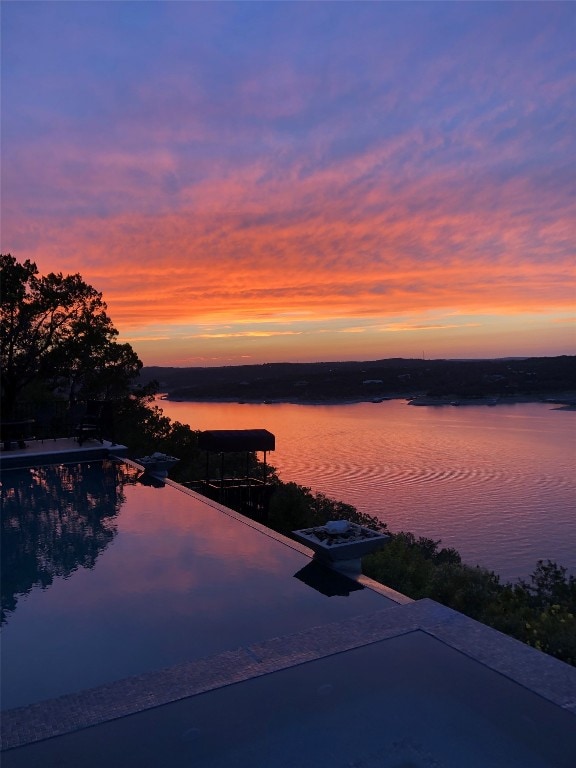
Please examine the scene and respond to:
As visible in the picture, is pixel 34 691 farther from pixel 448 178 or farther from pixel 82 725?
pixel 448 178

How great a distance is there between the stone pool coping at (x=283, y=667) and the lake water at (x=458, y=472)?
11.8 meters

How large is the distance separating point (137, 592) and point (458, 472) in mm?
24804

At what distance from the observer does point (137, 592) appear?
4832mm

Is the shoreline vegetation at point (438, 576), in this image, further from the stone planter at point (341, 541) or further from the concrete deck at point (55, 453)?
the concrete deck at point (55, 453)

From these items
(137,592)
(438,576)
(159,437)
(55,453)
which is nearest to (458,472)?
(159,437)

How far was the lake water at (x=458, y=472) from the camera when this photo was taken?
17.5 m

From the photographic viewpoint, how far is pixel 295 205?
45.5ft

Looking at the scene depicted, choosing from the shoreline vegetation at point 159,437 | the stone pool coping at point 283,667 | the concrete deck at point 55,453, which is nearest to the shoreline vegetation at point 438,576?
the shoreline vegetation at point 159,437

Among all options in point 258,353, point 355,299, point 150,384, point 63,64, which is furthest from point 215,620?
point 258,353

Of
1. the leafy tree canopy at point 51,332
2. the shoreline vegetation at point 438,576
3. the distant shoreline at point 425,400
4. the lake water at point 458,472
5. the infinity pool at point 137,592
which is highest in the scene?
the leafy tree canopy at point 51,332

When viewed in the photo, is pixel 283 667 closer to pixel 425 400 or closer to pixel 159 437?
pixel 159 437

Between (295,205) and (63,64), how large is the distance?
6.17 meters

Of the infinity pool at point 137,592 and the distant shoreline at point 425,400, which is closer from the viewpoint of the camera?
the infinity pool at point 137,592

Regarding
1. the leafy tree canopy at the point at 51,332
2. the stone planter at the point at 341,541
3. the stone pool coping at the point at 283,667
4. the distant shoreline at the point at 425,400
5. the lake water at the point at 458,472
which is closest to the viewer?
the stone pool coping at the point at 283,667
